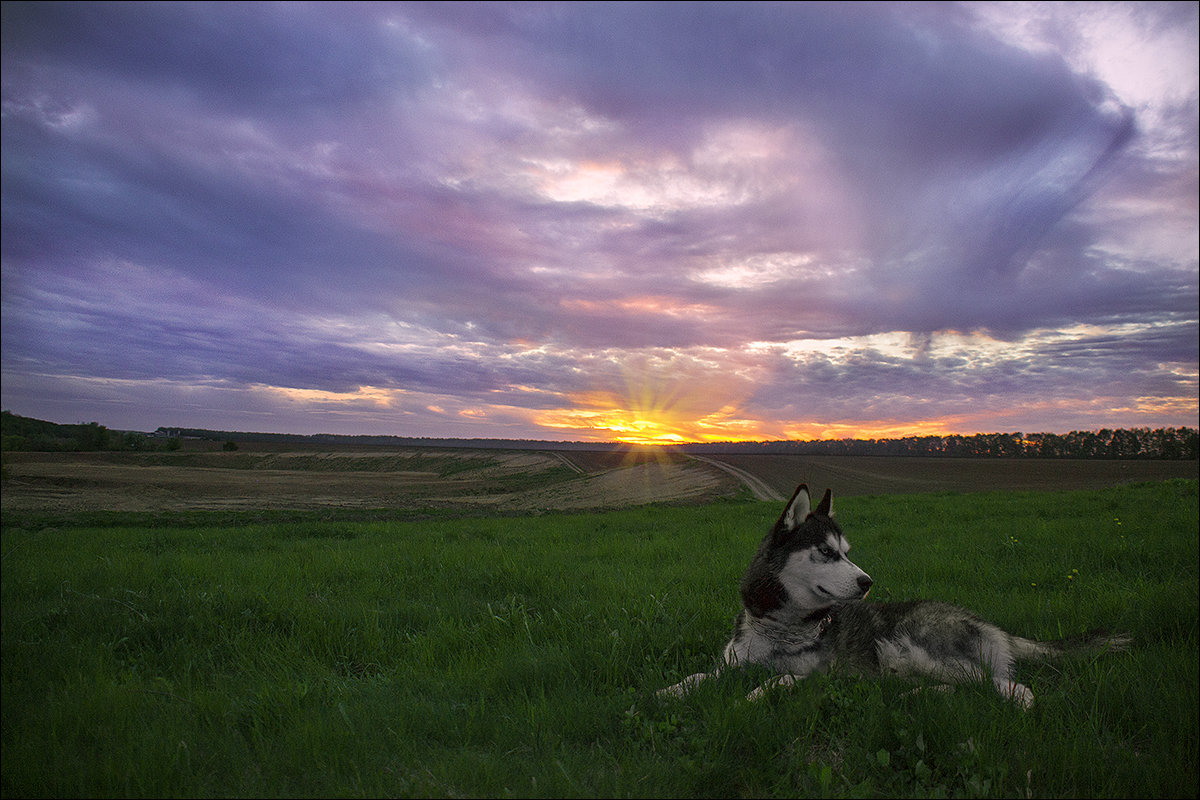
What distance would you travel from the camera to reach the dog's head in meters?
3.87

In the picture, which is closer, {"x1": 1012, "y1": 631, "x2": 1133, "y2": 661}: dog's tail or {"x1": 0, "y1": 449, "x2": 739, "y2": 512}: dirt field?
{"x1": 1012, "y1": 631, "x2": 1133, "y2": 661}: dog's tail

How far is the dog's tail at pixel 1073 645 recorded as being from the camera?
166 inches

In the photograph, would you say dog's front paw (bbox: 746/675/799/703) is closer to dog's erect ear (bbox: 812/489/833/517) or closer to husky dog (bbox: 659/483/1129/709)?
husky dog (bbox: 659/483/1129/709)

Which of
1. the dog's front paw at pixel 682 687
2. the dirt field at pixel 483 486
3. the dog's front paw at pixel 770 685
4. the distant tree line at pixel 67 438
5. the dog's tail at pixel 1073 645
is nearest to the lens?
the dog's front paw at pixel 770 685

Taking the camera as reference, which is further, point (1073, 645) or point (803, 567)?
point (1073, 645)

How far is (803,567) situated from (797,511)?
432mm

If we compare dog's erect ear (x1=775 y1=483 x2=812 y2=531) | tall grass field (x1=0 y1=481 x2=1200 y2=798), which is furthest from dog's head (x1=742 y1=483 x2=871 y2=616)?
tall grass field (x1=0 y1=481 x2=1200 y2=798)

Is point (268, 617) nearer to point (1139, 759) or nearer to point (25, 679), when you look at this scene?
point (25, 679)

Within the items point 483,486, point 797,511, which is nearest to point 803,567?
point 797,511

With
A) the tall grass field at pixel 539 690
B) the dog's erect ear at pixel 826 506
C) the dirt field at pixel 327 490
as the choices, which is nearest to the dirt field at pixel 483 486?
the dirt field at pixel 327 490

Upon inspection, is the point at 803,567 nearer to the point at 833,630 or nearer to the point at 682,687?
the point at 833,630

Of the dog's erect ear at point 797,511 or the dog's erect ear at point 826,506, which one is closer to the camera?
the dog's erect ear at point 797,511

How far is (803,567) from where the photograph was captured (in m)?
3.98

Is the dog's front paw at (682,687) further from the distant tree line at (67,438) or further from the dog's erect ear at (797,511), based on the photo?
the distant tree line at (67,438)
